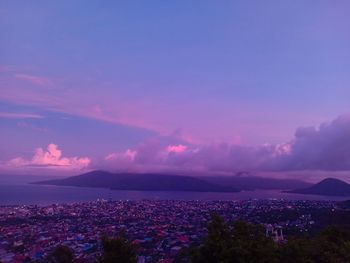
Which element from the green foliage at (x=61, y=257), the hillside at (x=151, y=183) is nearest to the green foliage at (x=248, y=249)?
the green foliage at (x=61, y=257)

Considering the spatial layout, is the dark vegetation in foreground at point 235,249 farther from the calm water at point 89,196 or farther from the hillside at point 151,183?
the hillside at point 151,183

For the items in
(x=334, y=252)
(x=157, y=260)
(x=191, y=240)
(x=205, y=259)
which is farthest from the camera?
(x=191, y=240)

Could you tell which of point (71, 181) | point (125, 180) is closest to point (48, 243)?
point (125, 180)

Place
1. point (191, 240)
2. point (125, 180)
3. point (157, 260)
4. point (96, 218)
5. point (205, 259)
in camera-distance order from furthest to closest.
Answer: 1. point (125, 180)
2. point (96, 218)
3. point (191, 240)
4. point (157, 260)
5. point (205, 259)

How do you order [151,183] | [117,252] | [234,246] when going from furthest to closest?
[151,183]
[117,252]
[234,246]

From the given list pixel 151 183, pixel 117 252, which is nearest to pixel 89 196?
pixel 151 183

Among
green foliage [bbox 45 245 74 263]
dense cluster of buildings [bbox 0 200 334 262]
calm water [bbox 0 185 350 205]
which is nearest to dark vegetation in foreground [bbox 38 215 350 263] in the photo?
dense cluster of buildings [bbox 0 200 334 262]

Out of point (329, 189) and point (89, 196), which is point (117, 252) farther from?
point (329, 189)

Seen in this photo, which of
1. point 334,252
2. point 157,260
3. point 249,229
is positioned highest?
point 249,229

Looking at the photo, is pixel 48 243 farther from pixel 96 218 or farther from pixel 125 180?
pixel 125 180
